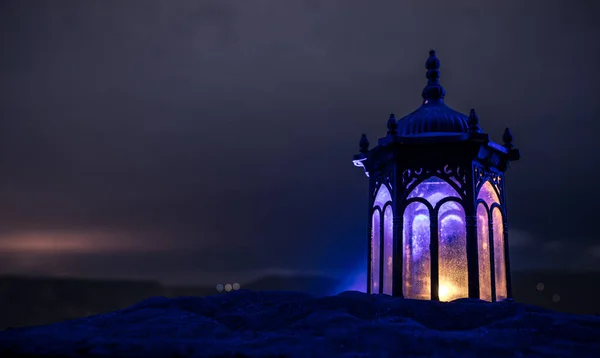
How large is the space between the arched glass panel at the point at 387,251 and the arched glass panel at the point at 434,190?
1.10 meters

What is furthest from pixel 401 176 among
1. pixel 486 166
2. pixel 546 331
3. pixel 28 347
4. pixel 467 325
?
pixel 28 347

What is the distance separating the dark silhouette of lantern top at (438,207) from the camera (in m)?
12.5

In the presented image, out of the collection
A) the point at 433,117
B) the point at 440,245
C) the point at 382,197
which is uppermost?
the point at 433,117

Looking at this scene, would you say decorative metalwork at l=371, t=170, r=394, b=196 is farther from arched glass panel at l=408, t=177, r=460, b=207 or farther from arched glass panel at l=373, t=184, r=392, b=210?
arched glass panel at l=408, t=177, r=460, b=207

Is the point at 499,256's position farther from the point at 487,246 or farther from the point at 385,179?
the point at 385,179

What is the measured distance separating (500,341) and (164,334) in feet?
13.6

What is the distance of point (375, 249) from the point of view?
14.4 m

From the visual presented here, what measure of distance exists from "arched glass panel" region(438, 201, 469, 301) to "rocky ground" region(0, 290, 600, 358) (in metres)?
5.33

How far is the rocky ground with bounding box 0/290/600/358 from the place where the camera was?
16.8 ft

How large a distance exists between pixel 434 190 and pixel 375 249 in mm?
2588

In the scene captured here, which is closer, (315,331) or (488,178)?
(315,331)

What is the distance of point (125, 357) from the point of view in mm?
4996

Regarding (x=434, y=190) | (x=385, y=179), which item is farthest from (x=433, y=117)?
(x=385, y=179)

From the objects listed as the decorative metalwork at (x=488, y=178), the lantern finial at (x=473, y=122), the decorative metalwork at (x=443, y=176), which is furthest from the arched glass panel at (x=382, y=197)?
the lantern finial at (x=473, y=122)
